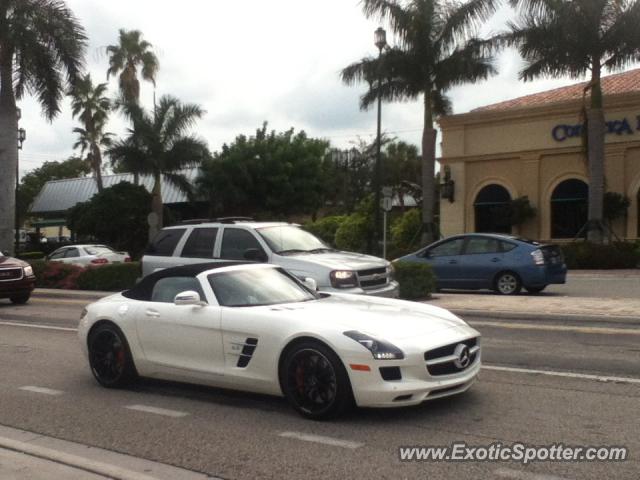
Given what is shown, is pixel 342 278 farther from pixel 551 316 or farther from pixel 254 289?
pixel 254 289

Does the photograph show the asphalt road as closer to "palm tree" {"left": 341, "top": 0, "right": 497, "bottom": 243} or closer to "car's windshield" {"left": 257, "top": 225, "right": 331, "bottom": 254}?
"car's windshield" {"left": 257, "top": 225, "right": 331, "bottom": 254}

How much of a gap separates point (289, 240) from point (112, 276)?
33.9 feet

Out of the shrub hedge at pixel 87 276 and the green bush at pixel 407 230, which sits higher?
the green bush at pixel 407 230

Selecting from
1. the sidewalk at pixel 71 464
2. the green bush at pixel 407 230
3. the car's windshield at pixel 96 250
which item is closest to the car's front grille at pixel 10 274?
the car's windshield at pixel 96 250

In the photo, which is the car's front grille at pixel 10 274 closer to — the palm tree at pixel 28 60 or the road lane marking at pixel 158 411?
the palm tree at pixel 28 60

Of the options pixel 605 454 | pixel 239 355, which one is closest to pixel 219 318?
pixel 239 355

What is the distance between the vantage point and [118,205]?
43406 millimetres

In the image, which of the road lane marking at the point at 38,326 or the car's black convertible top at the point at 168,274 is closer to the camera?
the car's black convertible top at the point at 168,274

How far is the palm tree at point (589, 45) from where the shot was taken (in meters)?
26.9

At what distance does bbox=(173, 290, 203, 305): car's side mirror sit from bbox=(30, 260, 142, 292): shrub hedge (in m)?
12.9

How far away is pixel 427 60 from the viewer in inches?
1230

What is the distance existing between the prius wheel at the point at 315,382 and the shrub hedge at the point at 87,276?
548 inches

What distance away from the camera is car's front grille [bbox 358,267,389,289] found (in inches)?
448

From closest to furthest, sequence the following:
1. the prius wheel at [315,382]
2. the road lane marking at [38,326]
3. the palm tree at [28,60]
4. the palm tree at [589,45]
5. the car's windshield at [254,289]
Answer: the prius wheel at [315,382] < the car's windshield at [254,289] < the road lane marking at [38,326] < the palm tree at [28,60] < the palm tree at [589,45]
